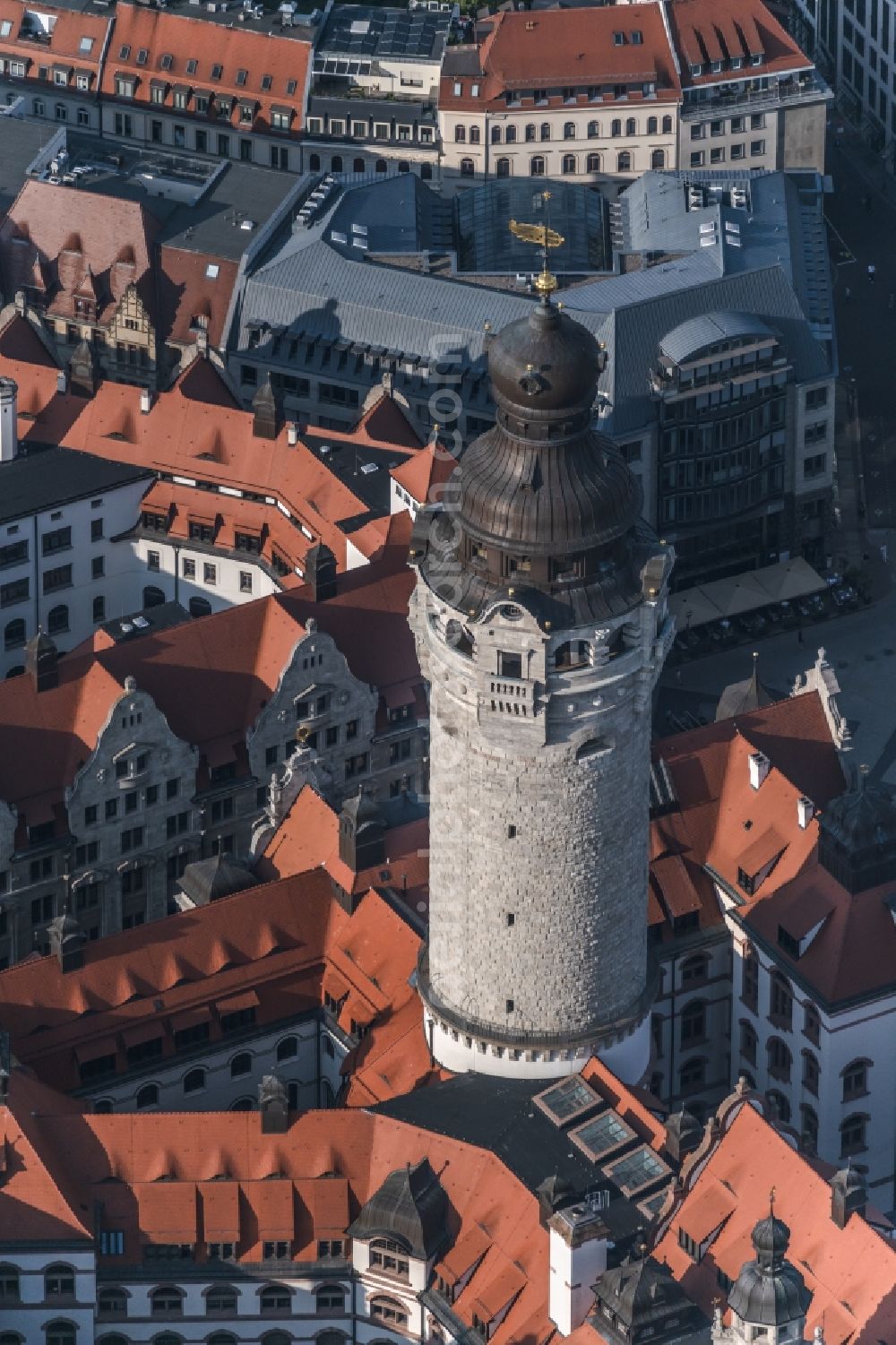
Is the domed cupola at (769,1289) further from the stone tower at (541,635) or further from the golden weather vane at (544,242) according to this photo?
the golden weather vane at (544,242)

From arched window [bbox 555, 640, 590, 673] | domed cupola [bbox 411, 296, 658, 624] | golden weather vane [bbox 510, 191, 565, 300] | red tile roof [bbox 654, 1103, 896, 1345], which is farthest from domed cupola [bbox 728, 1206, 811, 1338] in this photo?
golden weather vane [bbox 510, 191, 565, 300]

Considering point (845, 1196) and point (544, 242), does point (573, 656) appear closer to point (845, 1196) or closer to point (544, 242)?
point (544, 242)

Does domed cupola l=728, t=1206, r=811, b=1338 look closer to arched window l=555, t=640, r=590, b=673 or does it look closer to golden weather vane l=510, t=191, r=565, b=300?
arched window l=555, t=640, r=590, b=673

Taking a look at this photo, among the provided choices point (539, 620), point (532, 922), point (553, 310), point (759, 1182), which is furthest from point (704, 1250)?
point (553, 310)

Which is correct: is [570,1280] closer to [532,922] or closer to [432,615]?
[532,922]

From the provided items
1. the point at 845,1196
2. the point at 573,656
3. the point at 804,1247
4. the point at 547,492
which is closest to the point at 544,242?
the point at 547,492

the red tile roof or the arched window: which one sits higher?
the arched window
